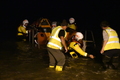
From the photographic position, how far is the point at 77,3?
2393 inches

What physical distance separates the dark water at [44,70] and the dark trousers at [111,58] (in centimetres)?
21

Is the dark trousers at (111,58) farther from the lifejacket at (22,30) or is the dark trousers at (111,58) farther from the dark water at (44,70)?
the lifejacket at (22,30)

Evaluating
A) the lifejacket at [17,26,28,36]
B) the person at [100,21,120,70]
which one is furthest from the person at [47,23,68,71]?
the lifejacket at [17,26,28,36]

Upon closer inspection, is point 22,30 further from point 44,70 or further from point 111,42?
point 111,42

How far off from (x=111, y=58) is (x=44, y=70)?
222 centimetres

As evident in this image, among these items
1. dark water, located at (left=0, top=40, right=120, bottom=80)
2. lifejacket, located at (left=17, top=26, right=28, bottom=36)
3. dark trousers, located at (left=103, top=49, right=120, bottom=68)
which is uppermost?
lifejacket, located at (left=17, top=26, right=28, bottom=36)

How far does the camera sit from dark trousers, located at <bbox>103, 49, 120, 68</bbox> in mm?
7098

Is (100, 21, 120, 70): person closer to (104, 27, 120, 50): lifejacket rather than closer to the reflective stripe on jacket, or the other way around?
(104, 27, 120, 50): lifejacket

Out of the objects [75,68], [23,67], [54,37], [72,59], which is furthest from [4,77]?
[72,59]

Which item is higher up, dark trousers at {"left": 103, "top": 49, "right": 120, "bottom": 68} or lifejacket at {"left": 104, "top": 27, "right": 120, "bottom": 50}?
lifejacket at {"left": 104, "top": 27, "right": 120, "bottom": 50}

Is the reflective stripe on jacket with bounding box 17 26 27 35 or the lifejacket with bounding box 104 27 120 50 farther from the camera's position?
→ the reflective stripe on jacket with bounding box 17 26 27 35

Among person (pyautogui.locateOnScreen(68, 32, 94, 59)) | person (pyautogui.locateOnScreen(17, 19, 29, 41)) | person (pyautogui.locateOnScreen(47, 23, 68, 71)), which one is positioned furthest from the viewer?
person (pyautogui.locateOnScreen(17, 19, 29, 41))

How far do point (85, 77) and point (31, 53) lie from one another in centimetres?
412

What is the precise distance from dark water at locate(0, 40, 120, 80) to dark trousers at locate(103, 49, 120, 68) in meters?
0.21
